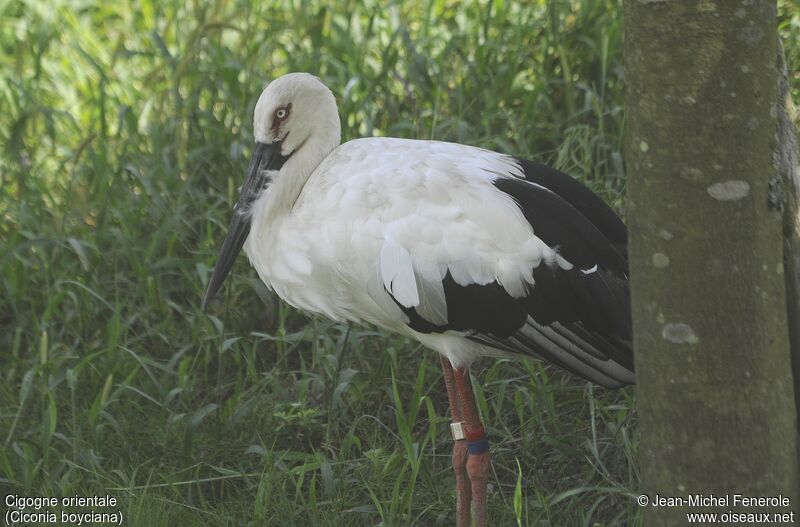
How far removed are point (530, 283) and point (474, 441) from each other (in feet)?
1.95

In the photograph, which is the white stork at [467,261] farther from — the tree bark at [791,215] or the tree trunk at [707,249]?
the tree trunk at [707,249]

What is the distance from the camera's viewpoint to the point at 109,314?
4.57 meters

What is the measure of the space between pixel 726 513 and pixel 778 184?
665mm

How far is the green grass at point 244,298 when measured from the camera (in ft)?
12.0

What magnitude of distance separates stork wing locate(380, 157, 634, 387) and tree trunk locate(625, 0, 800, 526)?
0.96 metres

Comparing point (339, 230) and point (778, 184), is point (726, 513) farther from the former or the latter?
point (339, 230)

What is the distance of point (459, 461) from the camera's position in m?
3.60

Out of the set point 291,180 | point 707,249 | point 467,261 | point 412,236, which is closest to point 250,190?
point 291,180

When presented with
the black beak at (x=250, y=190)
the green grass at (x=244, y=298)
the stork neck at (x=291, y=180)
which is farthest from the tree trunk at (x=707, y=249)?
the black beak at (x=250, y=190)

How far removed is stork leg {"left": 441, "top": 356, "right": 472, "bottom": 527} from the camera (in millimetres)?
3516

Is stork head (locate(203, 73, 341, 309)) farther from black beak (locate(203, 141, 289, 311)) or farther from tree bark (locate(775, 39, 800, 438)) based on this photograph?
tree bark (locate(775, 39, 800, 438))

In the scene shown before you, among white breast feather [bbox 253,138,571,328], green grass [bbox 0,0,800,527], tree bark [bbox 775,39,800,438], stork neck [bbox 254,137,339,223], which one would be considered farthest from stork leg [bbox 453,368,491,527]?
tree bark [bbox 775,39,800,438]

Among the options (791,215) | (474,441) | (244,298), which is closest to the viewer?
(791,215)

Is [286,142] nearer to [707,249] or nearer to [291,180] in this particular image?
[291,180]
